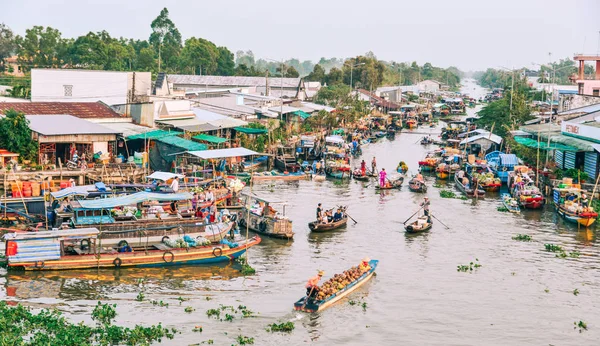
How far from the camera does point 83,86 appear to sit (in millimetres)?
51750

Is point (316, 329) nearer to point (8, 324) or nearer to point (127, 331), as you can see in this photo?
point (127, 331)

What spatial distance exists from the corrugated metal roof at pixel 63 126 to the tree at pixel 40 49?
46.3 meters

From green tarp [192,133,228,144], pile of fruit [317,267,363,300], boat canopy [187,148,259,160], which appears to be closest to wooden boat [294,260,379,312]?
pile of fruit [317,267,363,300]

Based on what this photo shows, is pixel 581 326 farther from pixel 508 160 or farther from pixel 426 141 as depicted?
pixel 426 141

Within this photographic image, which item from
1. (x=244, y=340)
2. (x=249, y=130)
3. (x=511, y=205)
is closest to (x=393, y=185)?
(x=511, y=205)

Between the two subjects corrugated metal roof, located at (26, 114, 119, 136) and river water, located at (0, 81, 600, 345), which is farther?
corrugated metal roof, located at (26, 114, 119, 136)

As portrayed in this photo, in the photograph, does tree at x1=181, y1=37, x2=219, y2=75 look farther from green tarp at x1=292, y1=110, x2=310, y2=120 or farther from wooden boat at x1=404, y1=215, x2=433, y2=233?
wooden boat at x1=404, y1=215, x2=433, y2=233

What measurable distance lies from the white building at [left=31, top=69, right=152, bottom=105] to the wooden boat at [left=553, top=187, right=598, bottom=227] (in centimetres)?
2785

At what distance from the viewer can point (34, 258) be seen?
2314 cm

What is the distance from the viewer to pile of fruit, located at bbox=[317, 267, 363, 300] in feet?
69.5

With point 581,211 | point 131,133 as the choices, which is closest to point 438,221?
point 581,211

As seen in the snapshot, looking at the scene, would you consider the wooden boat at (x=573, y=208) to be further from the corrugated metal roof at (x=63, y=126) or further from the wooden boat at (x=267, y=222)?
the corrugated metal roof at (x=63, y=126)

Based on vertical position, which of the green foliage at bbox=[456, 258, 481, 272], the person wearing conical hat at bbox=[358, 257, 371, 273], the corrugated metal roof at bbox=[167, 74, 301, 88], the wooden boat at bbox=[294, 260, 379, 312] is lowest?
the green foliage at bbox=[456, 258, 481, 272]

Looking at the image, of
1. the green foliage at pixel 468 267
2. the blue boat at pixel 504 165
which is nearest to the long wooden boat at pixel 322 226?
the green foliage at pixel 468 267
